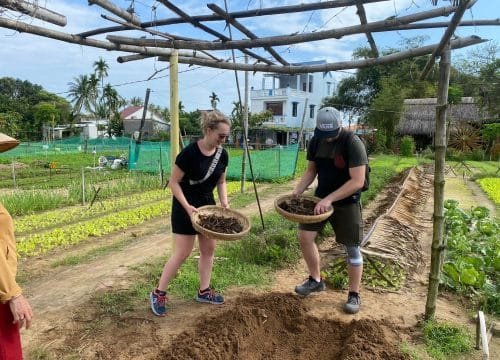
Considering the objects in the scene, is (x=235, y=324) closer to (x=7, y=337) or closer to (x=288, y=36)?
(x=7, y=337)

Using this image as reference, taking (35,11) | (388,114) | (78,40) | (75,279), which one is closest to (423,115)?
(388,114)

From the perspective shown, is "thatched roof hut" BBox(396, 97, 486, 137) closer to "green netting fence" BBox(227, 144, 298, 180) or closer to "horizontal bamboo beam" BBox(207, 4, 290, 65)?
"green netting fence" BBox(227, 144, 298, 180)

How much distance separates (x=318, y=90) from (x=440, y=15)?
1975 inches

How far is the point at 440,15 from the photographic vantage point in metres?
3.24

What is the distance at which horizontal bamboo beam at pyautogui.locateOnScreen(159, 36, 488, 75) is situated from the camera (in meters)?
3.55

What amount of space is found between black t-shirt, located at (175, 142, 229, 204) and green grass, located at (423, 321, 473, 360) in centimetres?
222

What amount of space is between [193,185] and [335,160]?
1311mm

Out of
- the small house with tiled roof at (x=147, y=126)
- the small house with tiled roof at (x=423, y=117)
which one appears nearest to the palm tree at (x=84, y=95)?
the small house with tiled roof at (x=147, y=126)

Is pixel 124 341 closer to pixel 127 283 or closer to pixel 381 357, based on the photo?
pixel 127 283

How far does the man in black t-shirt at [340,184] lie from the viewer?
12.0 feet

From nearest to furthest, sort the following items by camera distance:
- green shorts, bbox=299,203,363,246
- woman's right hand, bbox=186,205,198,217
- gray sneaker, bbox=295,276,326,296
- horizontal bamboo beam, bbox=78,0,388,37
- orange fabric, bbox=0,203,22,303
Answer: orange fabric, bbox=0,203,22,303 → horizontal bamboo beam, bbox=78,0,388,37 → woman's right hand, bbox=186,205,198,217 → green shorts, bbox=299,203,363,246 → gray sneaker, bbox=295,276,326,296

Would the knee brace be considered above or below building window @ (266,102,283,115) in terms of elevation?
below

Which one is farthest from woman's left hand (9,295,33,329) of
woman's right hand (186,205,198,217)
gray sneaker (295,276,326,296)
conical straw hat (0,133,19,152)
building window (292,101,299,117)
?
building window (292,101,299,117)

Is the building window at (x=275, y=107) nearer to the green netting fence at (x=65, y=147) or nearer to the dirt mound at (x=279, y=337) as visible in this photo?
the green netting fence at (x=65, y=147)
